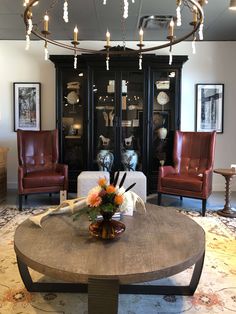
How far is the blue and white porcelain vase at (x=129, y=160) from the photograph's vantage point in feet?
16.0

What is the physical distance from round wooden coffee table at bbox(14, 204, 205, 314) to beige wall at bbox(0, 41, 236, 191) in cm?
339

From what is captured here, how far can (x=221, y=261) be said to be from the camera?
2516mm

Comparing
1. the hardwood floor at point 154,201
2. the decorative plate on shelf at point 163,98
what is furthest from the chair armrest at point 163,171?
the decorative plate on shelf at point 163,98

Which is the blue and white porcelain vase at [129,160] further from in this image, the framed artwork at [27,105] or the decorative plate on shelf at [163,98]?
the framed artwork at [27,105]

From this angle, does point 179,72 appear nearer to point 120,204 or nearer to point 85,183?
point 85,183

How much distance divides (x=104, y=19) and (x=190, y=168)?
2.46 metres

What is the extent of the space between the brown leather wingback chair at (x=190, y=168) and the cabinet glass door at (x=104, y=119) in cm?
107

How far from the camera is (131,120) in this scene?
16.3ft

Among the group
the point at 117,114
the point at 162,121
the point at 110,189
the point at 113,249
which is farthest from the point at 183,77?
the point at 113,249

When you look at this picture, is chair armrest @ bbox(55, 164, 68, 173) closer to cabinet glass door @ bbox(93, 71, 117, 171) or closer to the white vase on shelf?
cabinet glass door @ bbox(93, 71, 117, 171)

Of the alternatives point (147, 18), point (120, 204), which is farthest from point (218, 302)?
point (147, 18)

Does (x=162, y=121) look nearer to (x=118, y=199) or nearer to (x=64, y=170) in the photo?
(x=64, y=170)

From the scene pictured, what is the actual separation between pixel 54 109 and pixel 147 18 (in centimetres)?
220

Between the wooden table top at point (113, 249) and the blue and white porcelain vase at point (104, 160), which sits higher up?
the blue and white porcelain vase at point (104, 160)
